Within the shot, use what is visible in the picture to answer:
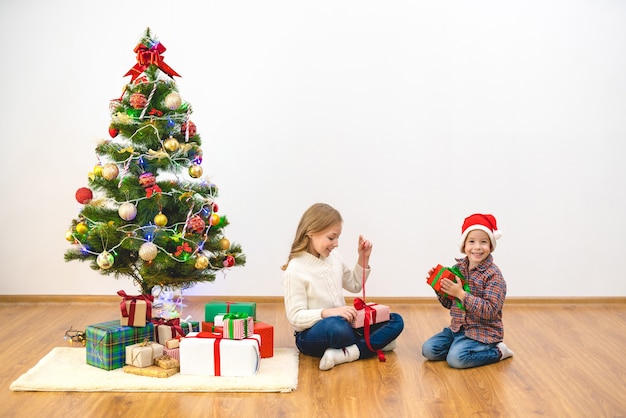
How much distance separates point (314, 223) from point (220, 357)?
2.38 ft

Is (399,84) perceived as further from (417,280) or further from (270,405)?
(270,405)

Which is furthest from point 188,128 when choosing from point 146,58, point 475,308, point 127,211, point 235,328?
point 475,308

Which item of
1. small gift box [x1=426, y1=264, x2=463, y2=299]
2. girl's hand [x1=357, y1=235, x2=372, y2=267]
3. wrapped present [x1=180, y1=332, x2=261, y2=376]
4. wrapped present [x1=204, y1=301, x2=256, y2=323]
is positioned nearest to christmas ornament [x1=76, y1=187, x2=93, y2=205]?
wrapped present [x1=204, y1=301, x2=256, y2=323]

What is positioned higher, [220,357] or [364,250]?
[364,250]

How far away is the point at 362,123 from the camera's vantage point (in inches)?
174

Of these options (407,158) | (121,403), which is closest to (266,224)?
(407,158)

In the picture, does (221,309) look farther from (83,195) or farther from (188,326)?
(83,195)

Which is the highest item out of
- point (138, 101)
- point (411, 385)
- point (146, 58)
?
point (146, 58)

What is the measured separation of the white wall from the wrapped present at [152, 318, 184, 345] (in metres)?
1.21

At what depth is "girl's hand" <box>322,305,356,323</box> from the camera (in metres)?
3.17

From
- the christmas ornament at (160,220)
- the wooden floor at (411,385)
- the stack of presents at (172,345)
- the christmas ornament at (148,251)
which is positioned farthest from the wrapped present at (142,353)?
the christmas ornament at (160,220)

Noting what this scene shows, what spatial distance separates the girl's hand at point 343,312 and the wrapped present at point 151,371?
0.67 m

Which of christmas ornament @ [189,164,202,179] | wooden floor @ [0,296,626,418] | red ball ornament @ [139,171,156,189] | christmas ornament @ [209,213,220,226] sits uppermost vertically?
christmas ornament @ [189,164,202,179]

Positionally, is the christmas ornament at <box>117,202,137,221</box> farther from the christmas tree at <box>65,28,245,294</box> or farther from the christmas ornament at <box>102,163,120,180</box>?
the christmas ornament at <box>102,163,120,180</box>
